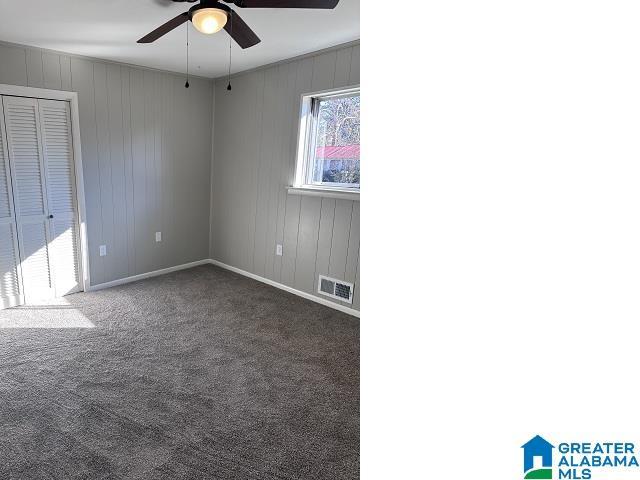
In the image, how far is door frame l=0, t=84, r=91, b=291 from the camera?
3.10 meters

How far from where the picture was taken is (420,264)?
1.43 ft

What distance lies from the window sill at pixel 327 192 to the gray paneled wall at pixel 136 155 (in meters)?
1.49

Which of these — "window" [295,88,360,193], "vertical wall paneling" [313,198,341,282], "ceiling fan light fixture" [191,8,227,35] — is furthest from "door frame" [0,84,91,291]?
"vertical wall paneling" [313,198,341,282]

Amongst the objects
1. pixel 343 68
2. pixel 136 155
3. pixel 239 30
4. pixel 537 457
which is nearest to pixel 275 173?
pixel 343 68

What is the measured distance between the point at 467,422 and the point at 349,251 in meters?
2.94

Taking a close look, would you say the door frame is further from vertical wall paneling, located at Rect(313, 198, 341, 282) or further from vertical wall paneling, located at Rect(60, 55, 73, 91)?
vertical wall paneling, located at Rect(313, 198, 341, 282)

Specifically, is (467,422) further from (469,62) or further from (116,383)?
(116,383)

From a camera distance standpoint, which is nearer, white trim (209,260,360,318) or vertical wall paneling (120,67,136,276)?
white trim (209,260,360,318)

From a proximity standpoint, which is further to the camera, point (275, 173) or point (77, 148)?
point (275, 173)

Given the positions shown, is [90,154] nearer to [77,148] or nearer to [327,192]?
[77,148]

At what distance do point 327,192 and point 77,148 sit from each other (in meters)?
2.40

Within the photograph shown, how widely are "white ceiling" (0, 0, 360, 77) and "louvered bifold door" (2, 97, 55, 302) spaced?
23.1 inches

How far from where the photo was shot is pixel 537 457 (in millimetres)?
402

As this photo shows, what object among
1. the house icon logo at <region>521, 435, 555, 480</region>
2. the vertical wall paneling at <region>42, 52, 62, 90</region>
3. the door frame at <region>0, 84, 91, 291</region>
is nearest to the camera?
the house icon logo at <region>521, 435, 555, 480</region>
